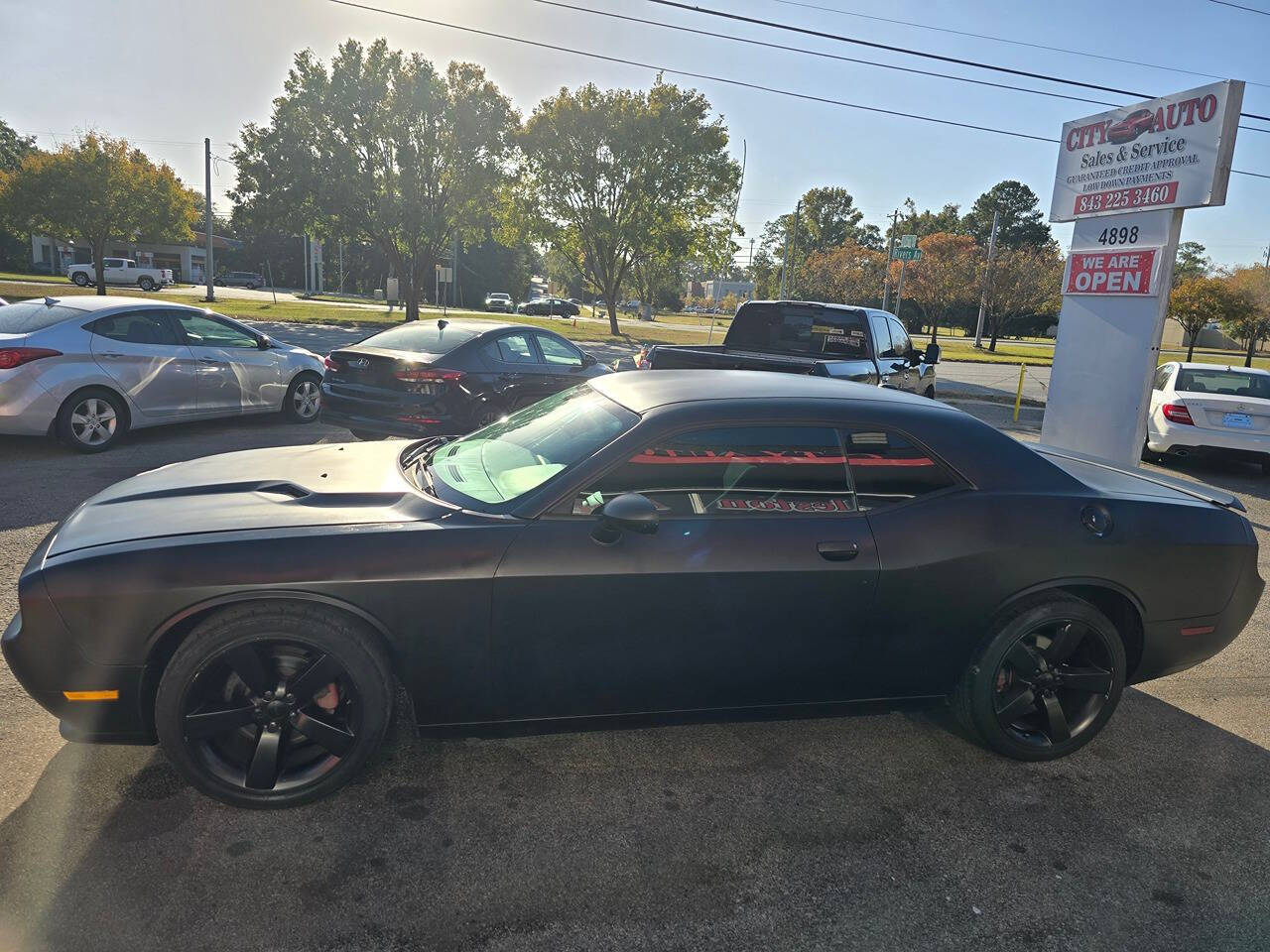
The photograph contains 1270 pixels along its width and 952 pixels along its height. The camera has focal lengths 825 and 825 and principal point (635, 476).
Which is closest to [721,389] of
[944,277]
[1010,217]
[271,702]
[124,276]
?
[271,702]

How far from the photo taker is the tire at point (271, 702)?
2686mm

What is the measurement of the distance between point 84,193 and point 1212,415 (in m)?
42.4

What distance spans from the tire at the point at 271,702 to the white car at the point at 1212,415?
10166mm

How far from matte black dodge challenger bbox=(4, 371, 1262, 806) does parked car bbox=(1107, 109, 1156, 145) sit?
7.00 metres

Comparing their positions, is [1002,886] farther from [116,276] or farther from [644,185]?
[116,276]

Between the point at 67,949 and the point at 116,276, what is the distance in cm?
6201

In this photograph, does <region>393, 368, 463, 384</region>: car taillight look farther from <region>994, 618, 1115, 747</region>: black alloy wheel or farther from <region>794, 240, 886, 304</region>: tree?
<region>794, 240, 886, 304</region>: tree

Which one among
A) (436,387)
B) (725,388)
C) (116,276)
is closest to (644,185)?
(436,387)

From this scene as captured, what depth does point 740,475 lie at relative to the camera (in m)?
3.17

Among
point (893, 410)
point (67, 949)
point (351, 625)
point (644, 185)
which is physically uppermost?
point (644, 185)

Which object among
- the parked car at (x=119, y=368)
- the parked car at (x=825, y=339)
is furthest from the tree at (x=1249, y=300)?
the parked car at (x=119, y=368)

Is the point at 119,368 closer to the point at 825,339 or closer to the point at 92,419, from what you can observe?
the point at 92,419

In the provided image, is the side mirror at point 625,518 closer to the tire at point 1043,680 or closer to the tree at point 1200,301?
the tire at point 1043,680

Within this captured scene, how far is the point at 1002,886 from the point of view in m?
2.70
